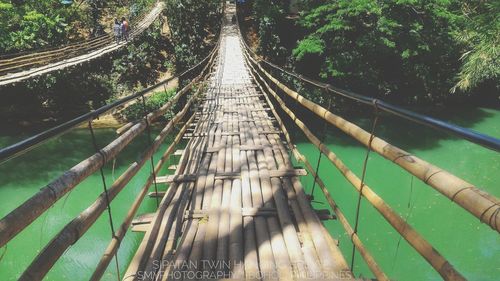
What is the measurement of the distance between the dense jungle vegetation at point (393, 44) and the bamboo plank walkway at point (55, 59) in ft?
22.8

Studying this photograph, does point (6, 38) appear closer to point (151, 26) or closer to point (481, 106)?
point (151, 26)

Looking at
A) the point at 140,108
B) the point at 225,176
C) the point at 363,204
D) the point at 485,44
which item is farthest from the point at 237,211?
the point at 140,108

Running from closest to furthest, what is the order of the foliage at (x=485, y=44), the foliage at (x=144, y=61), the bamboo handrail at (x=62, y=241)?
the bamboo handrail at (x=62, y=241) → the foliage at (x=485, y=44) → the foliage at (x=144, y=61)

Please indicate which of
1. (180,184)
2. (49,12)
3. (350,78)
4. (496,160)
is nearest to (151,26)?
(49,12)

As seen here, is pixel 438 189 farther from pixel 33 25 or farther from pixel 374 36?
pixel 33 25

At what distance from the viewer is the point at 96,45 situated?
16.5 metres

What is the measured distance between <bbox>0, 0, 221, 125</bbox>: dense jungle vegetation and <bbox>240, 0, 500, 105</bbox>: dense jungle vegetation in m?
4.58

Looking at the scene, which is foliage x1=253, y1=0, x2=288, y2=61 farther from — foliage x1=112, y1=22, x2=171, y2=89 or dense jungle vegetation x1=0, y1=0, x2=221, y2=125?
foliage x1=112, y1=22, x2=171, y2=89

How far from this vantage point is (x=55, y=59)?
45.2ft

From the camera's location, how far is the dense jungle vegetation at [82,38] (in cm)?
1450

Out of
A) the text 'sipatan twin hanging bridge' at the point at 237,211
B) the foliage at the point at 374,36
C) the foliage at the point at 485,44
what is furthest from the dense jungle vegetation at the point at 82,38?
the text 'sipatan twin hanging bridge' at the point at 237,211

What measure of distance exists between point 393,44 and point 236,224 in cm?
1145

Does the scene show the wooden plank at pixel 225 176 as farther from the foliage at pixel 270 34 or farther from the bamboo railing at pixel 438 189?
the foliage at pixel 270 34

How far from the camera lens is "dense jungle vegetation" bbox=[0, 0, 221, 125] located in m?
14.5
